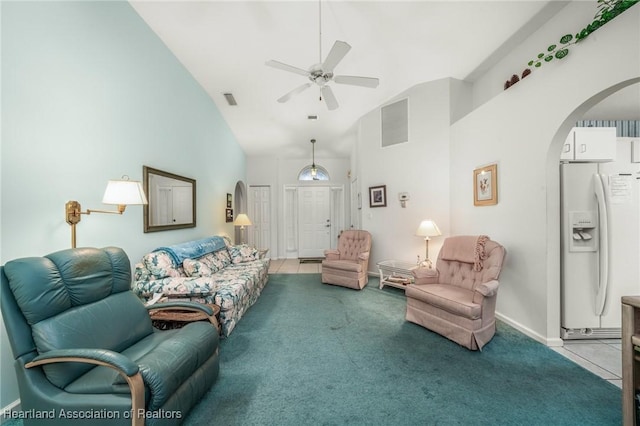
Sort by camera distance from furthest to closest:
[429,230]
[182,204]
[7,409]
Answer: [429,230]
[182,204]
[7,409]

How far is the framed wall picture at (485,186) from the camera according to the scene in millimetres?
2818

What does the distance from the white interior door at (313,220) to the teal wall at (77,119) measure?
4.10 metres

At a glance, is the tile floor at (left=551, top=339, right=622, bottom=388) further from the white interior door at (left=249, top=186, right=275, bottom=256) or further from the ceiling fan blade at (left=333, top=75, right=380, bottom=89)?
the white interior door at (left=249, top=186, right=275, bottom=256)

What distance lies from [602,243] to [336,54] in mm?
2908

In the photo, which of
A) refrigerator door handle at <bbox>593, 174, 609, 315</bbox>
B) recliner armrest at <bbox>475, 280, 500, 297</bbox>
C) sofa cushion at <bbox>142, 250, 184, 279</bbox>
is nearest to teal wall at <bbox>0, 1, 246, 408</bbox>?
sofa cushion at <bbox>142, 250, 184, 279</bbox>

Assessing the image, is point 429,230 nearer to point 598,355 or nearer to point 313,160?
point 598,355

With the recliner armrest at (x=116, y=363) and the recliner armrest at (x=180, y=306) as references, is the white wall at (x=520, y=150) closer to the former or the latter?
the recliner armrest at (x=180, y=306)

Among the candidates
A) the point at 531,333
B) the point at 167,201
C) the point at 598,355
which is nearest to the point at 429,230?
the point at 531,333

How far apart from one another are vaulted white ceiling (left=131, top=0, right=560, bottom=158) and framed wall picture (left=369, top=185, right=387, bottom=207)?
1570 millimetres

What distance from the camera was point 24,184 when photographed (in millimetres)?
1505

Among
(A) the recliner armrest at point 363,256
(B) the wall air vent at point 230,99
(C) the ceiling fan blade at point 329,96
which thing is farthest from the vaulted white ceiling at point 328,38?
(A) the recliner armrest at point 363,256

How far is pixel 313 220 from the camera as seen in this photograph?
705 cm

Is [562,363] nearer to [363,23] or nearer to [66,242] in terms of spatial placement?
[363,23]

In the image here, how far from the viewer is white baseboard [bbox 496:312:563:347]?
7.23 feet
